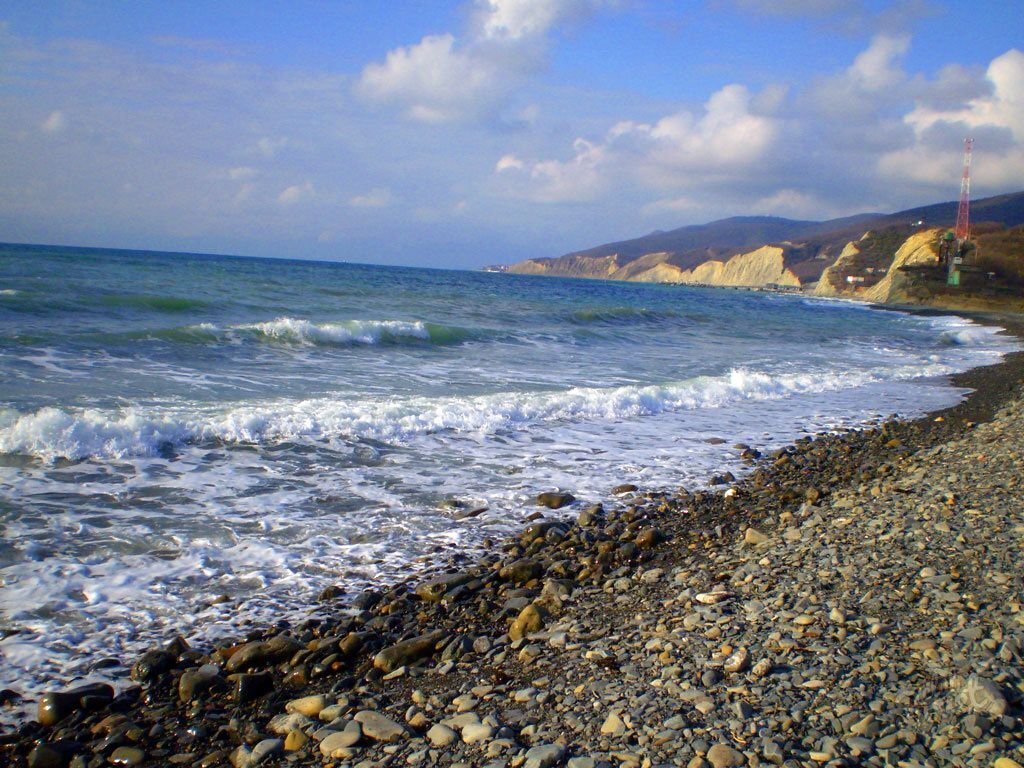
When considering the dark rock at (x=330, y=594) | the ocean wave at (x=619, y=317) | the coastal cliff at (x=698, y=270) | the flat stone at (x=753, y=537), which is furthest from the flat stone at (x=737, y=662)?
the coastal cliff at (x=698, y=270)

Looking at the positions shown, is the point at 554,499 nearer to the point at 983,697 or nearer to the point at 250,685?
the point at 250,685

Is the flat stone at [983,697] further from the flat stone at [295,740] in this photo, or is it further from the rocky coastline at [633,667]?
the flat stone at [295,740]

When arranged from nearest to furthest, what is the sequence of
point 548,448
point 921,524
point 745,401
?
point 921,524
point 548,448
point 745,401

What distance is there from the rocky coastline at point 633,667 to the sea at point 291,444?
44 cm

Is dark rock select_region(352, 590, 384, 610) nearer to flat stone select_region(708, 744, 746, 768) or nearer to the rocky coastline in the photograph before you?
the rocky coastline

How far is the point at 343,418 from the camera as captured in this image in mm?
8719

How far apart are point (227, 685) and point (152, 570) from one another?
1519 mm

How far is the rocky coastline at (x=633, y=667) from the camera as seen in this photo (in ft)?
8.75

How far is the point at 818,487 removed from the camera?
6797 mm

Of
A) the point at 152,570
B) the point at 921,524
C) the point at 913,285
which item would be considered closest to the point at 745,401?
the point at 921,524

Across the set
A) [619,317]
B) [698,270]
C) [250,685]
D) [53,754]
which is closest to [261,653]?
[250,685]

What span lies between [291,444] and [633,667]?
17.9ft

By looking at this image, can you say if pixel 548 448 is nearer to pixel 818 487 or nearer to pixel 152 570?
pixel 818 487

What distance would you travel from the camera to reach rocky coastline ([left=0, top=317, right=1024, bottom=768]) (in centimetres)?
267
